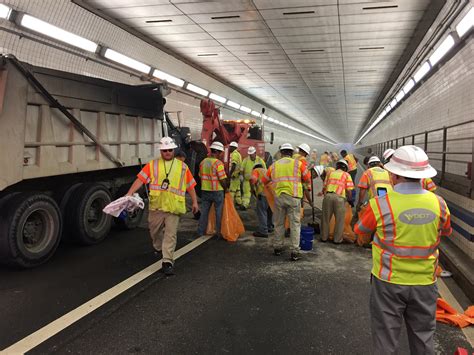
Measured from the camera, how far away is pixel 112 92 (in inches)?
270

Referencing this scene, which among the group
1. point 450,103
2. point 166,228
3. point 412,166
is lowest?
point 166,228

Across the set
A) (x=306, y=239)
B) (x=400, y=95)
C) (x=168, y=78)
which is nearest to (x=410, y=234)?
(x=306, y=239)

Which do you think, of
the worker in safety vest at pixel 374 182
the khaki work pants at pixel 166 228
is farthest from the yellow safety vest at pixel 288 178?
the khaki work pants at pixel 166 228

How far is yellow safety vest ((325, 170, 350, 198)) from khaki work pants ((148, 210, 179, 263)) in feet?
10.5

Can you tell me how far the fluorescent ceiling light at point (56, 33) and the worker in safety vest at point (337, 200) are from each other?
5.97 m

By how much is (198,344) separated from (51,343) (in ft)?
4.12

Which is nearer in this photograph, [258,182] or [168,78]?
[258,182]

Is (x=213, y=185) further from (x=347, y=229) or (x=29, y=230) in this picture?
(x=29, y=230)

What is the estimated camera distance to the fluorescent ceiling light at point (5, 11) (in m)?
6.39

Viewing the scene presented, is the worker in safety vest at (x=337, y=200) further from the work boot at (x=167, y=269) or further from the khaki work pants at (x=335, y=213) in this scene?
the work boot at (x=167, y=269)

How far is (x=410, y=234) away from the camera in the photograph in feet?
8.18

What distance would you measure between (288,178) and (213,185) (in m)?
1.63

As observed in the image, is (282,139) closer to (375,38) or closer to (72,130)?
(375,38)

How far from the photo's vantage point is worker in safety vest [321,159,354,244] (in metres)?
6.98
